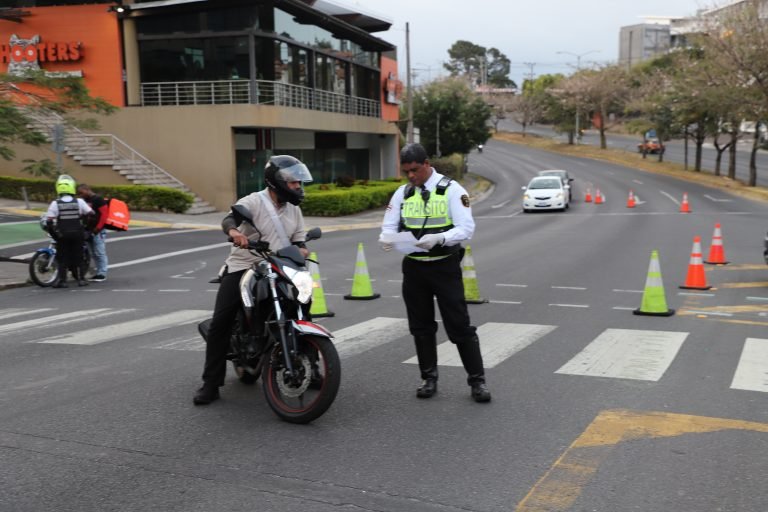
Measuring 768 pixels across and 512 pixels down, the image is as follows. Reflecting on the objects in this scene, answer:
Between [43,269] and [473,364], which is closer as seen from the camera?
[473,364]

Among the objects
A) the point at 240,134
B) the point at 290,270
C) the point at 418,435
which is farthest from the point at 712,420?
the point at 240,134

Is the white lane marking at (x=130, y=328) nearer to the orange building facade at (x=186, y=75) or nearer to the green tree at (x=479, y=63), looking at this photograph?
the orange building facade at (x=186, y=75)

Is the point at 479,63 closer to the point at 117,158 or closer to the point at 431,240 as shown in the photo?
the point at 117,158

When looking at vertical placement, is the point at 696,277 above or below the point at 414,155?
below

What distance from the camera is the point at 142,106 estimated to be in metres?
32.5

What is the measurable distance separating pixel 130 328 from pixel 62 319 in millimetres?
1390

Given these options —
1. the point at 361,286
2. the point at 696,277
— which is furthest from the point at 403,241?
the point at 696,277

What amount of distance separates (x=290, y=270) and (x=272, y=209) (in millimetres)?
637

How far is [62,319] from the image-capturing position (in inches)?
396

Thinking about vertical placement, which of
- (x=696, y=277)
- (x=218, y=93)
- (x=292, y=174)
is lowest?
(x=696, y=277)

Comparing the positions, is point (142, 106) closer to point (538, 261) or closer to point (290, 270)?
point (538, 261)

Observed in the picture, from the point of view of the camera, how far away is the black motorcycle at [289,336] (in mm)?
5309

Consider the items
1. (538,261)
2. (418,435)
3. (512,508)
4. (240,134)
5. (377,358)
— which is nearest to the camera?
(512,508)

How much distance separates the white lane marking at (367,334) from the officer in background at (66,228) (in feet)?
21.2
